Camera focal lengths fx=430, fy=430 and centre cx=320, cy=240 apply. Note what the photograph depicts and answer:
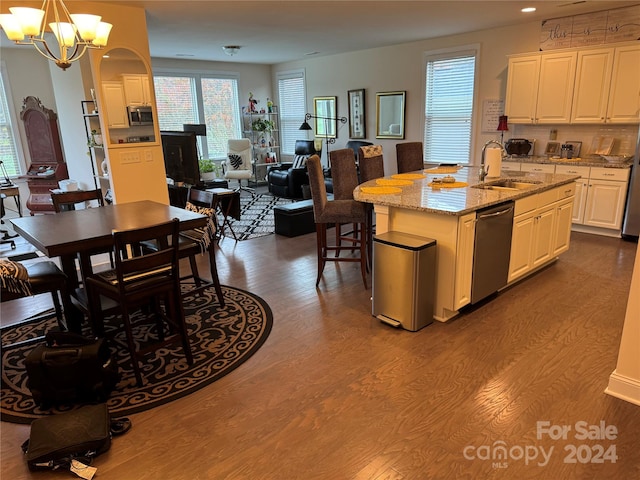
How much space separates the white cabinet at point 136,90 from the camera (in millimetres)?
4555

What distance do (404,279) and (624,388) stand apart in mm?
1339

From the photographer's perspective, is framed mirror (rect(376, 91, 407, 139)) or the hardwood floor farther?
framed mirror (rect(376, 91, 407, 139))

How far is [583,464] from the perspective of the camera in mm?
1890

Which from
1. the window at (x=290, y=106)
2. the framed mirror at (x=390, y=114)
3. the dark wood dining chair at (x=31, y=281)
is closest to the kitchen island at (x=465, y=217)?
the dark wood dining chair at (x=31, y=281)

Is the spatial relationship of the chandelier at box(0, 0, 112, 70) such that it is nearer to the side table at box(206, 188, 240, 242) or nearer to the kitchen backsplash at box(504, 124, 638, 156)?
the side table at box(206, 188, 240, 242)

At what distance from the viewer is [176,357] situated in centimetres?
281

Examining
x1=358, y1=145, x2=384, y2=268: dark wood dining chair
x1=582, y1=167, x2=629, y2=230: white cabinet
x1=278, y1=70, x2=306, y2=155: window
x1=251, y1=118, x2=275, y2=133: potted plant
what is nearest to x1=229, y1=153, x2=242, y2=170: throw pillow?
x1=251, y1=118, x2=275, y2=133: potted plant

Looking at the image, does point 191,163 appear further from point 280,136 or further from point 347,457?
point 280,136

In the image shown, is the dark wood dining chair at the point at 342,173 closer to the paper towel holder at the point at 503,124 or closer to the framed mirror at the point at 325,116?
the paper towel holder at the point at 503,124

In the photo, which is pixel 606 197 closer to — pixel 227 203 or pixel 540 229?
pixel 540 229

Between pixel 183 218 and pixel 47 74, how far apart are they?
19.6ft

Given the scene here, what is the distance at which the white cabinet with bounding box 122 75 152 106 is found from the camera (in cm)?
455

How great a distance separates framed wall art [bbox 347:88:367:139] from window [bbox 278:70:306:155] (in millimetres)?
1526

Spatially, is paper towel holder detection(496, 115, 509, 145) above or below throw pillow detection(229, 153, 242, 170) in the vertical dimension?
above
